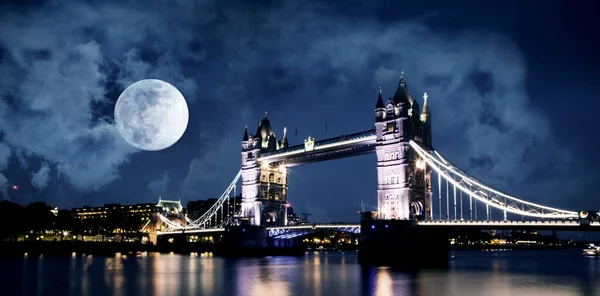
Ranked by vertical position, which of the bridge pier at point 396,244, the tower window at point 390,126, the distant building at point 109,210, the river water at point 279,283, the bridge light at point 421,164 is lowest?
the river water at point 279,283

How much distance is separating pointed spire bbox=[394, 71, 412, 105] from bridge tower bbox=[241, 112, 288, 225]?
2651 cm

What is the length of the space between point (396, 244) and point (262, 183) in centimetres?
3216

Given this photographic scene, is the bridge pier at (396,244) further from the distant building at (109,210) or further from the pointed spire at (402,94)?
the distant building at (109,210)

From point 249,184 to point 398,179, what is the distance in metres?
29.4

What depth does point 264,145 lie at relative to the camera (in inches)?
3455

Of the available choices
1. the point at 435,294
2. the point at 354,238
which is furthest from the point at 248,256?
the point at 354,238

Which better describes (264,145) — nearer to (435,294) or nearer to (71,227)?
(71,227)

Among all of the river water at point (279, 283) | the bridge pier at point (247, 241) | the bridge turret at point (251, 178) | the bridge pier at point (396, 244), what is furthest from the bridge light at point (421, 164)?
the bridge turret at point (251, 178)

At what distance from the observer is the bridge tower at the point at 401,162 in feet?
201

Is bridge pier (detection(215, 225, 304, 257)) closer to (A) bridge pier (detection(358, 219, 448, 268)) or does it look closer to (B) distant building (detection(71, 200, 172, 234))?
(A) bridge pier (detection(358, 219, 448, 268))

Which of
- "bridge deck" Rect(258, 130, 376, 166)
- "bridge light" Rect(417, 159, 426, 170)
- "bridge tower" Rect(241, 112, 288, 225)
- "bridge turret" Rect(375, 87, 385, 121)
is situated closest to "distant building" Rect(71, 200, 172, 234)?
"bridge tower" Rect(241, 112, 288, 225)

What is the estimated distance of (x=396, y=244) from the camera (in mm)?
55812

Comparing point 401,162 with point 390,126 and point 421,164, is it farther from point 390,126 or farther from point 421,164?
point 390,126

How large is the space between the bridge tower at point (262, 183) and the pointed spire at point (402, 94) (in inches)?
1044
